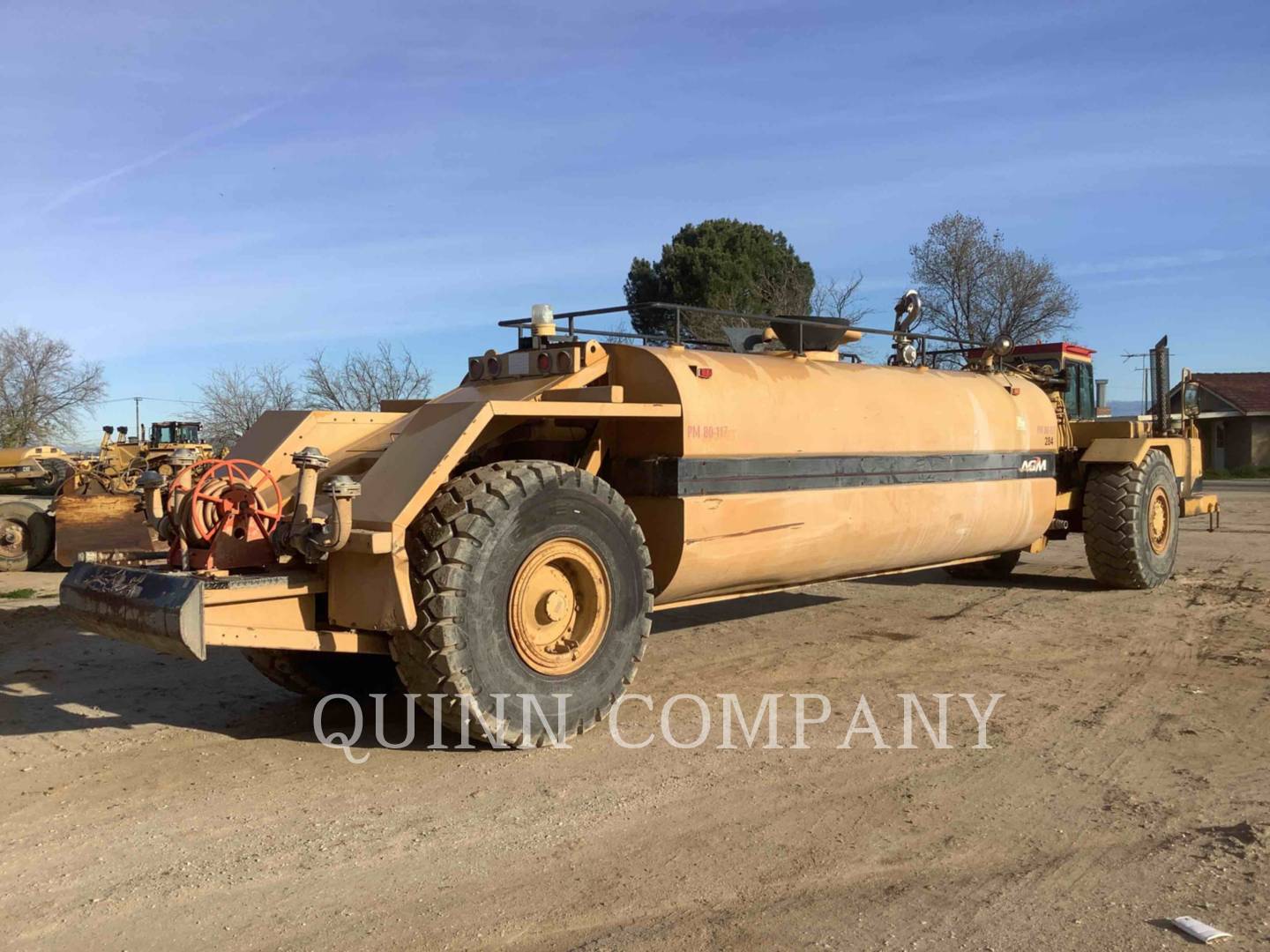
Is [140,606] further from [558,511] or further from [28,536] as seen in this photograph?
[28,536]

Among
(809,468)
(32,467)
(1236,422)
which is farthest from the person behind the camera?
(1236,422)

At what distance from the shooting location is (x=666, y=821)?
14.0 ft

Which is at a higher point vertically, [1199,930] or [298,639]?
[298,639]

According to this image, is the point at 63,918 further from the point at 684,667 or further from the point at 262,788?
the point at 684,667

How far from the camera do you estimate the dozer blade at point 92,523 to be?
1309 centimetres

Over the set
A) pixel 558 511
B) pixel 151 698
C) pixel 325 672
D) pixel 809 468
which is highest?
pixel 809 468

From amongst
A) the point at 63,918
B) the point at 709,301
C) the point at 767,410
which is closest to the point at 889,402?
the point at 767,410

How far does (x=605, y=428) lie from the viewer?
637cm

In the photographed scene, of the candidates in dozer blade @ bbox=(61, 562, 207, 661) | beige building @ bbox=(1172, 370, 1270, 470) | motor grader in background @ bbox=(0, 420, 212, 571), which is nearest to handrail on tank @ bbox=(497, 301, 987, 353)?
dozer blade @ bbox=(61, 562, 207, 661)

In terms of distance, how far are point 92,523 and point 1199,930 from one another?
518 inches

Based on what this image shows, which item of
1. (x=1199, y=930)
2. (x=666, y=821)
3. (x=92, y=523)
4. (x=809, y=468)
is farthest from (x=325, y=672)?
(x=92, y=523)

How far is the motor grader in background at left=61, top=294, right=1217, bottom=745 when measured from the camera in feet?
15.8

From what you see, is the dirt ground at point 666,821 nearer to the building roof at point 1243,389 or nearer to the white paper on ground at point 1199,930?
the white paper on ground at point 1199,930

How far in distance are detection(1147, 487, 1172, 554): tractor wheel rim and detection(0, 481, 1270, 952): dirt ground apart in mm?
3581
